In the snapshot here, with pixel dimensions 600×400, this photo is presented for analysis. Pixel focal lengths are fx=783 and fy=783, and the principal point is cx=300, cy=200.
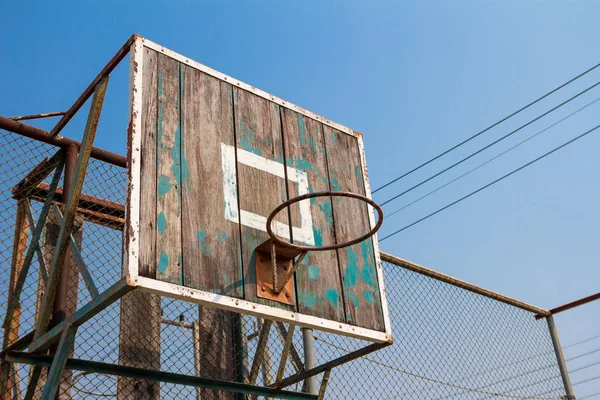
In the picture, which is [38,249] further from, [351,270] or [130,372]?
[351,270]

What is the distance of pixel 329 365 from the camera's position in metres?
5.80

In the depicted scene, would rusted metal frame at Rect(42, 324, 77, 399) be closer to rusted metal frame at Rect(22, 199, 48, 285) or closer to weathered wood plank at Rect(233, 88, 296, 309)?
rusted metal frame at Rect(22, 199, 48, 285)

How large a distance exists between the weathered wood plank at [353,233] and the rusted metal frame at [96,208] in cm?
166

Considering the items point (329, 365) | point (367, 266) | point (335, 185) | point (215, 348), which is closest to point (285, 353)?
point (329, 365)

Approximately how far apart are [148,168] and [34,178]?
1.28 m

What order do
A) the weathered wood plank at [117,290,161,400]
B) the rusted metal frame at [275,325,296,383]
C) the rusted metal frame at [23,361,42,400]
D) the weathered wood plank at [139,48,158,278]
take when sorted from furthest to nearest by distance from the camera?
the rusted metal frame at [275,325,296,383], the weathered wood plank at [117,290,161,400], the rusted metal frame at [23,361,42,400], the weathered wood plank at [139,48,158,278]

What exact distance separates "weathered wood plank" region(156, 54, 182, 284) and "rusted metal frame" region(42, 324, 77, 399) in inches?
24.1

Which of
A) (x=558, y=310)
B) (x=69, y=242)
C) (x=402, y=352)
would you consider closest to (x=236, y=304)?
(x=69, y=242)

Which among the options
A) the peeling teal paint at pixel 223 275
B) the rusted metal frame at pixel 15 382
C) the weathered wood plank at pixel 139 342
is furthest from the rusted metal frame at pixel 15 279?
the peeling teal paint at pixel 223 275

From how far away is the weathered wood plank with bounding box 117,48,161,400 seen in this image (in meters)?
4.62

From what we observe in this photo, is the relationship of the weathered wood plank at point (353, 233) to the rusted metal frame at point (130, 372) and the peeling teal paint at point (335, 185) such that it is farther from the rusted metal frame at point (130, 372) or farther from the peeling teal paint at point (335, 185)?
the rusted metal frame at point (130, 372)

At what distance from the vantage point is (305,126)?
611 centimetres

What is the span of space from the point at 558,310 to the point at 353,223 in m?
3.55

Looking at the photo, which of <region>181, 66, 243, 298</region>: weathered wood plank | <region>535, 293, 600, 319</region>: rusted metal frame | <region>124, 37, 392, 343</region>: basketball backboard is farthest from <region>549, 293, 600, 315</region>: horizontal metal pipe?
<region>181, 66, 243, 298</region>: weathered wood plank
